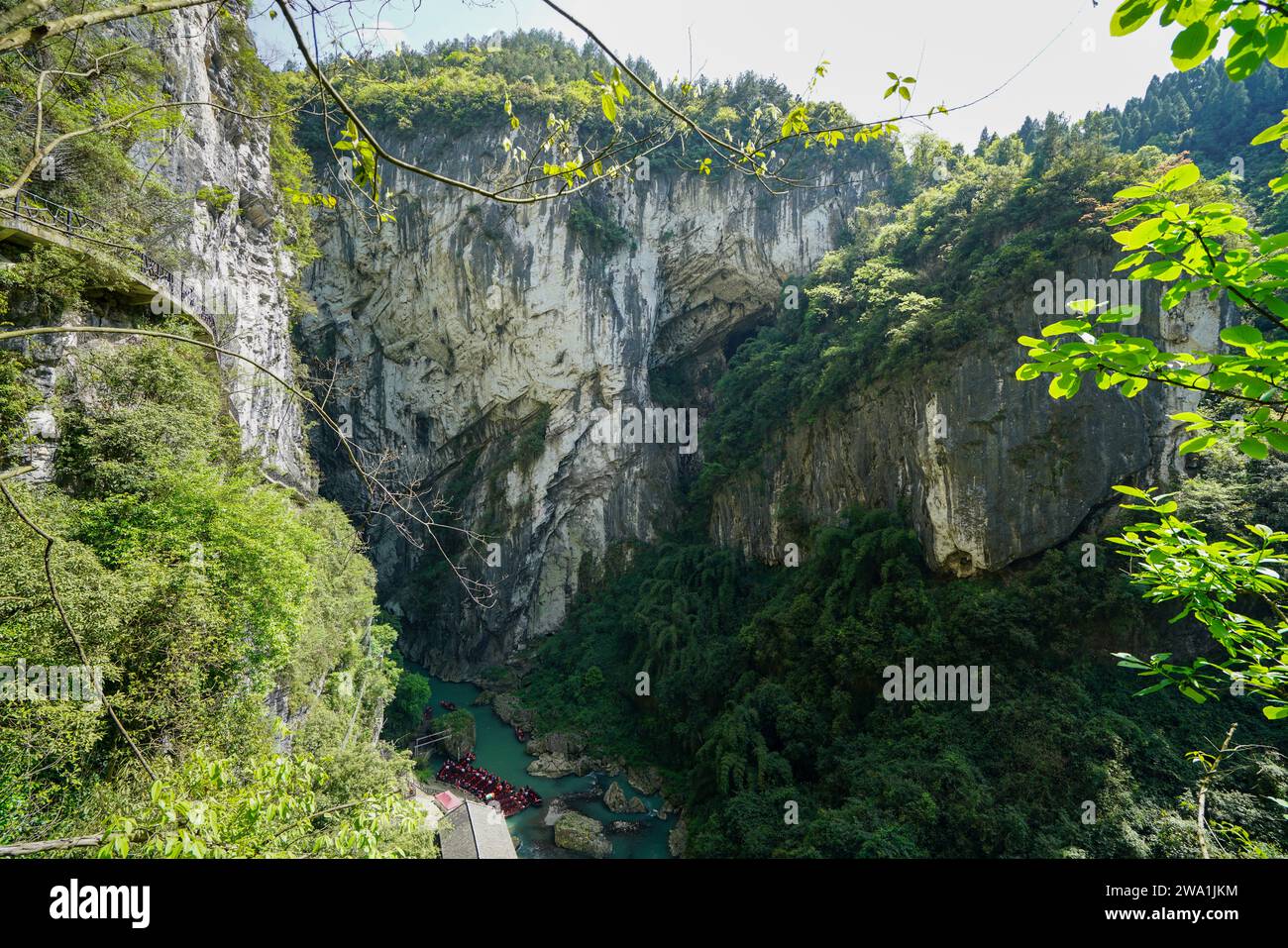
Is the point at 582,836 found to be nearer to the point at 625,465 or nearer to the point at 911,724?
the point at 911,724

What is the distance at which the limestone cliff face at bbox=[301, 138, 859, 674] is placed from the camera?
82.4ft

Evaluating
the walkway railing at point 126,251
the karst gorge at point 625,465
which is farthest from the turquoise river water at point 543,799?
the walkway railing at point 126,251

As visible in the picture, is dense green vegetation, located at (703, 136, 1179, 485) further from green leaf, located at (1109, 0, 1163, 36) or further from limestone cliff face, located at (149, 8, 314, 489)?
green leaf, located at (1109, 0, 1163, 36)

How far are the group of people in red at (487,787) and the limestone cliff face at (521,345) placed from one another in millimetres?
8502

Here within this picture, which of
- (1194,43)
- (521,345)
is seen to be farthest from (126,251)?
(521,345)

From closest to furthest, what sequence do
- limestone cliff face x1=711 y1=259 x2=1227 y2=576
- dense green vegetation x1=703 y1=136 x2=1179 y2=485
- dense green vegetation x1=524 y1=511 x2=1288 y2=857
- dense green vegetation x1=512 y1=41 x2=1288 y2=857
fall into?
1. dense green vegetation x1=524 y1=511 x2=1288 y2=857
2. dense green vegetation x1=512 y1=41 x2=1288 y2=857
3. limestone cliff face x1=711 y1=259 x2=1227 y2=576
4. dense green vegetation x1=703 y1=136 x2=1179 y2=485

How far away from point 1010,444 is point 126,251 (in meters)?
17.2

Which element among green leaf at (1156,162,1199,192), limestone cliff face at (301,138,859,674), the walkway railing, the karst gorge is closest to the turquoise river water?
the karst gorge

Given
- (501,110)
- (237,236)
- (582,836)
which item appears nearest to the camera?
(237,236)

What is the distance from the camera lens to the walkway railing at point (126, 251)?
6.85m

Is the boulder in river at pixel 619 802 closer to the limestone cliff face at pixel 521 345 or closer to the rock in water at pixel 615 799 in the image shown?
the rock in water at pixel 615 799

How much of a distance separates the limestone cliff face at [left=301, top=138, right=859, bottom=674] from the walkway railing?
52.4 feet

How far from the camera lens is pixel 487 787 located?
50.5 ft
